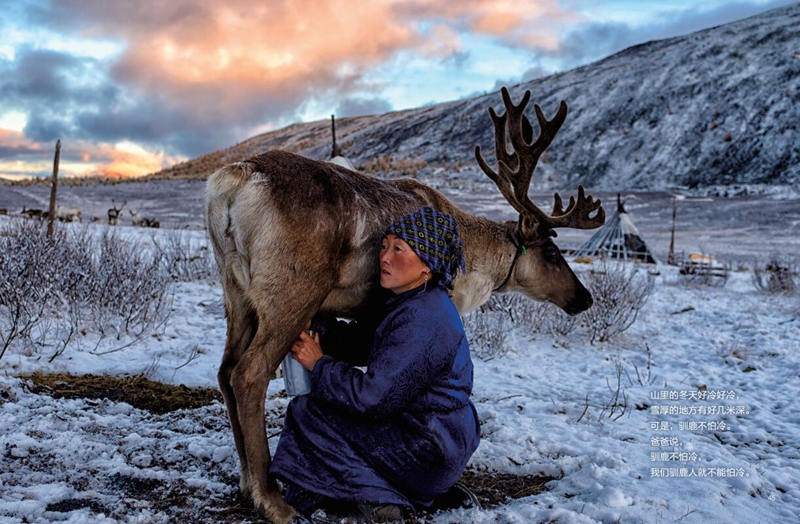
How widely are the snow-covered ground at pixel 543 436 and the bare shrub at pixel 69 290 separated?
0.28 m

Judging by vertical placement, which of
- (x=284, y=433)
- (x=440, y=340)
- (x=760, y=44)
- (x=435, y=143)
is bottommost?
(x=284, y=433)

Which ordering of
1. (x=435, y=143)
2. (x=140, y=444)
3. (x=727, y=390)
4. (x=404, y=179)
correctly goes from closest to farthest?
(x=140, y=444) → (x=404, y=179) → (x=727, y=390) → (x=435, y=143)

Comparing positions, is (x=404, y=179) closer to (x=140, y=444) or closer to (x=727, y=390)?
(x=140, y=444)

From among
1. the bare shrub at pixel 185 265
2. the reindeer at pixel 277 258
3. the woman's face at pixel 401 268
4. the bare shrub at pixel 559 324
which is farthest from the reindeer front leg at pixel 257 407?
the bare shrub at pixel 185 265

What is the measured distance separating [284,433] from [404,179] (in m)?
1.85

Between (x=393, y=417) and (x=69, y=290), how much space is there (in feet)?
16.5

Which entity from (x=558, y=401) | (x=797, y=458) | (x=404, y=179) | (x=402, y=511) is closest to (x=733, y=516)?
(x=797, y=458)

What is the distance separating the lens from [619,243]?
18.0 m

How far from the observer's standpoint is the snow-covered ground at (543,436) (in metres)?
2.88

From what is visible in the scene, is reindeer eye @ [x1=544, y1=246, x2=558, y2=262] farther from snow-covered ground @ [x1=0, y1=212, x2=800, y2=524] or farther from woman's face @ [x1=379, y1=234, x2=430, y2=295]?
woman's face @ [x1=379, y1=234, x2=430, y2=295]

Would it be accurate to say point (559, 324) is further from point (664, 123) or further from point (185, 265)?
point (664, 123)

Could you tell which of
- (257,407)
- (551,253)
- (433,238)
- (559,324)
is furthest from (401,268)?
(559,324)

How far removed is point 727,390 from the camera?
5801 mm

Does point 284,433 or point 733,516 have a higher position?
point 284,433
